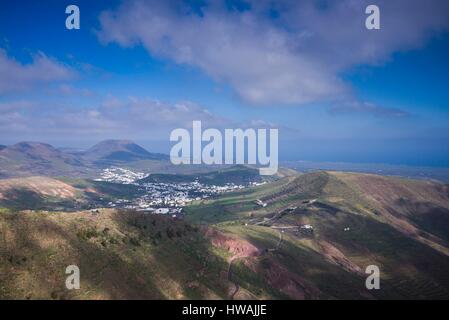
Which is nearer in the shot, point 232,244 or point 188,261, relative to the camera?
point 188,261

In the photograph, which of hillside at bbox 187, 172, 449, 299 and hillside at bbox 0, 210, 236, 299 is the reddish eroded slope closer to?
hillside at bbox 187, 172, 449, 299

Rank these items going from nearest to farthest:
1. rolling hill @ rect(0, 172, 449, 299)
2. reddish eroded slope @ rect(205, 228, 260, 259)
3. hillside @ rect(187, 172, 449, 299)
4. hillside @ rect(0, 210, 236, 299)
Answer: hillside @ rect(0, 210, 236, 299) < rolling hill @ rect(0, 172, 449, 299) < reddish eroded slope @ rect(205, 228, 260, 259) < hillside @ rect(187, 172, 449, 299)

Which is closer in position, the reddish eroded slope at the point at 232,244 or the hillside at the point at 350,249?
the reddish eroded slope at the point at 232,244

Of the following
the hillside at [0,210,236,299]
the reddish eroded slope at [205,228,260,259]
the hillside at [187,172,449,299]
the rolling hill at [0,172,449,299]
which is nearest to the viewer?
the hillside at [0,210,236,299]

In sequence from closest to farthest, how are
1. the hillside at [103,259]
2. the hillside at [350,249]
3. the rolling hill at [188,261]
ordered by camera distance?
the hillside at [103,259], the rolling hill at [188,261], the hillside at [350,249]

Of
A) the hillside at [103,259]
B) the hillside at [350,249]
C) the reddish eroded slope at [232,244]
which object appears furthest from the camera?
the hillside at [350,249]

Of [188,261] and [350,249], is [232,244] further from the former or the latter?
[350,249]

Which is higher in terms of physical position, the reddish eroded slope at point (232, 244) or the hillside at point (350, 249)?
the reddish eroded slope at point (232, 244)

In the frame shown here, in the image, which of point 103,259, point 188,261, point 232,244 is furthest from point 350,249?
point 103,259

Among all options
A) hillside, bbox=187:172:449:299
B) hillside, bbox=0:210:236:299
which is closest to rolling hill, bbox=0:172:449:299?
hillside, bbox=0:210:236:299

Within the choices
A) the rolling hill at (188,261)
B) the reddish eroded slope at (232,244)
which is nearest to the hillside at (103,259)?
the rolling hill at (188,261)

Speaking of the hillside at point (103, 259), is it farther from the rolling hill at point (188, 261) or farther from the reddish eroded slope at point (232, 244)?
the reddish eroded slope at point (232, 244)
